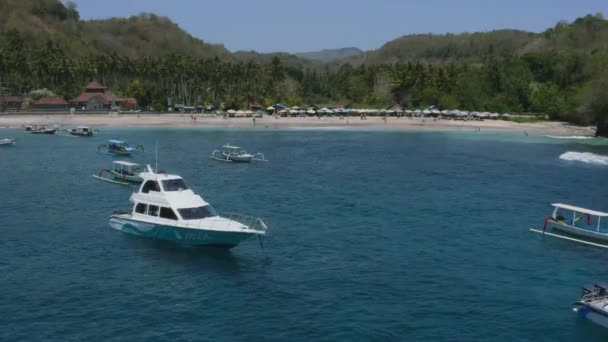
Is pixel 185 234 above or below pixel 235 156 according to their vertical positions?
below

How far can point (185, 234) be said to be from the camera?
42719mm

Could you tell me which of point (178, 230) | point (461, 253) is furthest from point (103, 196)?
point (461, 253)

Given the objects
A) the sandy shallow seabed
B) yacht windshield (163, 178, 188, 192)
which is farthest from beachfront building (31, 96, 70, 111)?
yacht windshield (163, 178, 188, 192)

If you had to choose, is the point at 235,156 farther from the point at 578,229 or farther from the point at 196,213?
the point at 578,229

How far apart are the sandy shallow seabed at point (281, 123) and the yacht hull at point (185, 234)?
9985cm

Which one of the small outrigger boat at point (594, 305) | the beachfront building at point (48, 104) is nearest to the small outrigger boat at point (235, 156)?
the small outrigger boat at point (594, 305)

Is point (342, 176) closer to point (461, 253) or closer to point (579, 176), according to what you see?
point (579, 176)

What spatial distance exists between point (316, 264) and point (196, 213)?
9.13 meters

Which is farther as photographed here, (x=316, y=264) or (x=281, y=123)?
(x=281, y=123)

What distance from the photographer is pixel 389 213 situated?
182 feet

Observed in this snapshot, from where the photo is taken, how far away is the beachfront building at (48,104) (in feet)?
514

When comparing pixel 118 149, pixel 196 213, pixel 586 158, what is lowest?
pixel 118 149

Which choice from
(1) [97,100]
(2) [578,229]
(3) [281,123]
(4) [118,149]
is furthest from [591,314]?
(1) [97,100]

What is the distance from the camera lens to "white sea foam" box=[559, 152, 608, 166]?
90.0 meters
